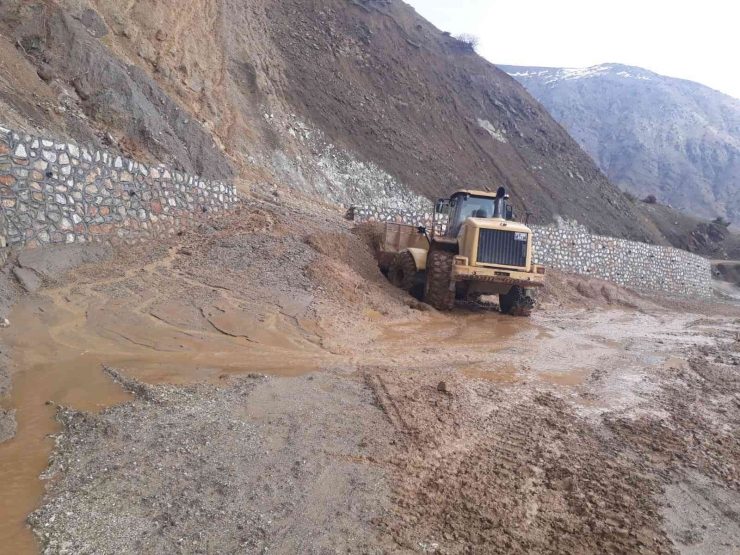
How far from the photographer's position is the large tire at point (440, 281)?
10.7m

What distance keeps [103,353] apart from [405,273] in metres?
7.65

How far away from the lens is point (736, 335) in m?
10.7

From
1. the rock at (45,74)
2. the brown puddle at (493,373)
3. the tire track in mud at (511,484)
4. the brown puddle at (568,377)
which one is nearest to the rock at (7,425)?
the tire track in mud at (511,484)

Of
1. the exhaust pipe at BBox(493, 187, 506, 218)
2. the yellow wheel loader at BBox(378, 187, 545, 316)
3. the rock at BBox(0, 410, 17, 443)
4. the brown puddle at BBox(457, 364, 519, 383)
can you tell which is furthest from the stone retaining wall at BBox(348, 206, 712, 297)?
the rock at BBox(0, 410, 17, 443)

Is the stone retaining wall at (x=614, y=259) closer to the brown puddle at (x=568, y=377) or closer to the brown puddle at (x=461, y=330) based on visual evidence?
the brown puddle at (x=461, y=330)

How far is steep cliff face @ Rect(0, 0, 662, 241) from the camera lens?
13.1 metres

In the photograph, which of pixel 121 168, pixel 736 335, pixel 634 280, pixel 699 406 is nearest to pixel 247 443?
pixel 699 406

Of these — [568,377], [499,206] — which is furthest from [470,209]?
[568,377]

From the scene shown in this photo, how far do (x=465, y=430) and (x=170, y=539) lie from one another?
2512 millimetres

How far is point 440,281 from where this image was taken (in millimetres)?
10773

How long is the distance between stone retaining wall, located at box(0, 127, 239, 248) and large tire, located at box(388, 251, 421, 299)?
15.6 feet

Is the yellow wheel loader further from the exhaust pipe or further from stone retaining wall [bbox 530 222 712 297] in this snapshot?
stone retaining wall [bbox 530 222 712 297]

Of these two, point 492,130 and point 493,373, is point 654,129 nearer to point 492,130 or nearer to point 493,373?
point 492,130

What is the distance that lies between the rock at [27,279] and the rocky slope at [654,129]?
72.8 m
